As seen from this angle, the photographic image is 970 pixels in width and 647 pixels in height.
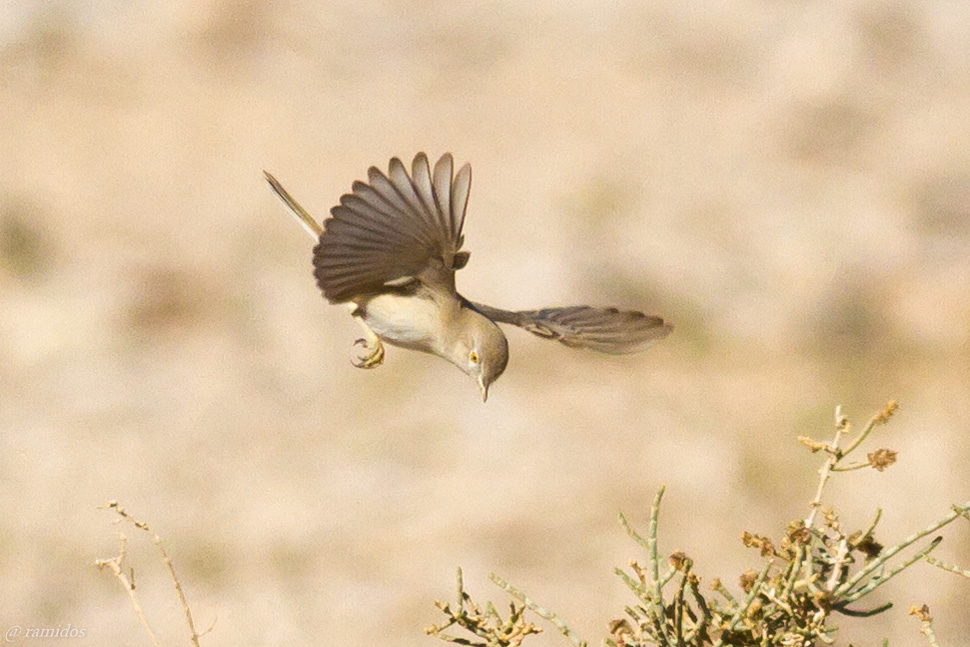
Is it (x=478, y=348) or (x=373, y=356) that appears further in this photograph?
(x=373, y=356)

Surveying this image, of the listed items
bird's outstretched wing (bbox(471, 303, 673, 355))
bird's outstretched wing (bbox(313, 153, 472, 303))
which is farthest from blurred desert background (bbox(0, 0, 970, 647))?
bird's outstretched wing (bbox(313, 153, 472, 303))

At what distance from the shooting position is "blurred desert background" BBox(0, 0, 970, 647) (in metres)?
6.30

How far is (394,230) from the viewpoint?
7.90ft

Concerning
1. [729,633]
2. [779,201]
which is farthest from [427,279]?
[779,201]

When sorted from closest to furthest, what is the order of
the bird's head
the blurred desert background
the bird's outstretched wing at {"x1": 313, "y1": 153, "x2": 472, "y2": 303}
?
the bird's outstretched wing at {"x1": 313, "y1": 153, "x2": 472, "y2": 303}
the bird's head
the blurred desert background

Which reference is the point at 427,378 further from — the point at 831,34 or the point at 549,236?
the point at 831,34

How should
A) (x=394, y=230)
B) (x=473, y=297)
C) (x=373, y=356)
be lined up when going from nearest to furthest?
1. (x=394, y=230)
2. (x=373, y=356)
3. (x=473, y=297)

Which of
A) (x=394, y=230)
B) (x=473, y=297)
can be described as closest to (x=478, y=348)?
(x=394, y=230)

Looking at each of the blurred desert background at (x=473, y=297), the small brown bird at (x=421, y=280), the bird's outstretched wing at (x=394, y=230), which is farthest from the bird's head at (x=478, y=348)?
the blurred desert background at (x=473, y=297)

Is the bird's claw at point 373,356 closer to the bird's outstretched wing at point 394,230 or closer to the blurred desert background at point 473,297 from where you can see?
the bird's outstretched wing at point 394,230

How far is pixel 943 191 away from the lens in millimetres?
7859

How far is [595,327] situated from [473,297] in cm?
415

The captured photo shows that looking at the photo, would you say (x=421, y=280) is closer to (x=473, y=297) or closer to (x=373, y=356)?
(x=373, y=356)

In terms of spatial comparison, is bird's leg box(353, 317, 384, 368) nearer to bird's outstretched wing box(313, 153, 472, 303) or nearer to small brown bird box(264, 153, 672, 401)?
small brown bird box(264, 153, 672, 401)
